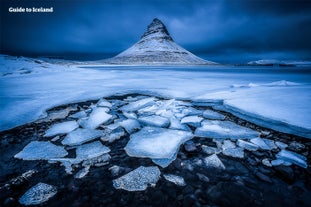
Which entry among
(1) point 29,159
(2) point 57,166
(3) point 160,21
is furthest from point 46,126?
(3) point 160,21

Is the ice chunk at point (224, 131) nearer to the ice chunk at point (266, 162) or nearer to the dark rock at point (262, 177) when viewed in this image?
the ice chunk at point (266, 162)

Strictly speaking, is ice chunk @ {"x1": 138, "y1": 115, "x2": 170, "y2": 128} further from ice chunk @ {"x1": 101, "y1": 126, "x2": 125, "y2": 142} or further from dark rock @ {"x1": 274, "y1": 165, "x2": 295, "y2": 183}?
dark rock @ {"x1": 274, "y1": 165, "x2": 295, "y2": 183}

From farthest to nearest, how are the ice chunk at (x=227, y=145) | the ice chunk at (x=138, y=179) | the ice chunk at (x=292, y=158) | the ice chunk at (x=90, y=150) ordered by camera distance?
the ice chunk at (x=227, y=145)
the ice chunk at (x=90, y=150)
the ice chunk at (x=292, y=158)
the ice chunk at (x=138, y=179)

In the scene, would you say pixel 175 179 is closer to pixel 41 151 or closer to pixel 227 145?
pixel 227 145

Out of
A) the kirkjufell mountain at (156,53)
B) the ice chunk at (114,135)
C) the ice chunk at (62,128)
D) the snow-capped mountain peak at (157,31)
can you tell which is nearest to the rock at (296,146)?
the ice chunk at (114,135)

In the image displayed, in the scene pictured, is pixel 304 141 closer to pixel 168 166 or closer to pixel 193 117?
pixel 193 117

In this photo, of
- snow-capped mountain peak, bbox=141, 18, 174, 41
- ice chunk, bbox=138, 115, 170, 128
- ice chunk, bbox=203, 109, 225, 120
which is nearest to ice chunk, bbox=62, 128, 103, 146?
ice chunk, bbox=138, 115, 170, 128
